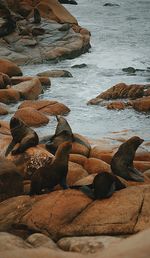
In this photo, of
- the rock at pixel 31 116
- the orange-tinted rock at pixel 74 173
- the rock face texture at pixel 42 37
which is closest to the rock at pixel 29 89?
the rock at pixel 31 116

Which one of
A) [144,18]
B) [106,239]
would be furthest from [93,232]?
[144,18]

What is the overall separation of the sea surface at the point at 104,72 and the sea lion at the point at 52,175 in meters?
5.11

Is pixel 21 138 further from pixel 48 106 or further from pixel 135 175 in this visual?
pixel 48 106

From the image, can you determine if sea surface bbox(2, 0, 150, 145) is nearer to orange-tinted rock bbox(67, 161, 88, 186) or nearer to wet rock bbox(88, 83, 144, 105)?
wet rock bbox(88, 83, 144, 105)

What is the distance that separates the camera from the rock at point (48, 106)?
14.7 meters

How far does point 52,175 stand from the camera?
7453mm

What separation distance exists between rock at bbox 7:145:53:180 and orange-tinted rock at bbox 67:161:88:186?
50 centimetres

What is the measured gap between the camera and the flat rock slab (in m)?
5.90

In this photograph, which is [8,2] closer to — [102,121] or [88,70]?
[88,70]

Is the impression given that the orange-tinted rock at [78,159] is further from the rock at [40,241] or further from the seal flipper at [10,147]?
the rock at [40,241]

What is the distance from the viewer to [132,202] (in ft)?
20.7

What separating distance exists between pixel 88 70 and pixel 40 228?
1674 cm

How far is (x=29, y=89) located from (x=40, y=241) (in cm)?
1149

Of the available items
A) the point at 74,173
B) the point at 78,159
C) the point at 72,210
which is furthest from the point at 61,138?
the point at 72,210
